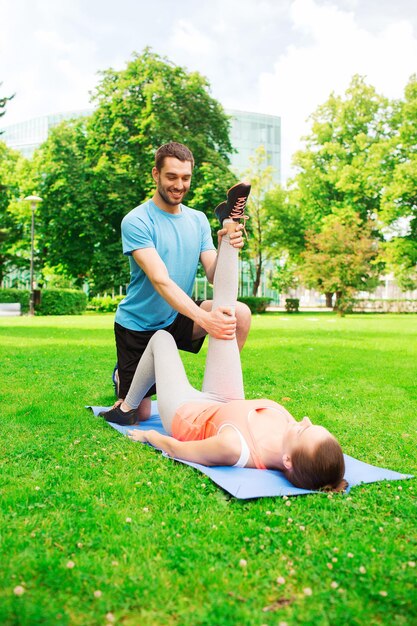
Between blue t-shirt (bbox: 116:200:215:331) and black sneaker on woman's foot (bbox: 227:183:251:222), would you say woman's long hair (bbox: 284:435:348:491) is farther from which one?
blue t-shirt (bbox: 116:200:215:331)

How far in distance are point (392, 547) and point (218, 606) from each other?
90cm

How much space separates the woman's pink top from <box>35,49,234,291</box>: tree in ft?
79.4

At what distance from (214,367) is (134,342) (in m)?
1.23

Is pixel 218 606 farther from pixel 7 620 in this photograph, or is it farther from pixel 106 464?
pixel 106 464

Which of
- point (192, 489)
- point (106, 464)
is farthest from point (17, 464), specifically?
point (192, 489)

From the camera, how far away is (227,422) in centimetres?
342

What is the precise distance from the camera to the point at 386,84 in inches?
1483

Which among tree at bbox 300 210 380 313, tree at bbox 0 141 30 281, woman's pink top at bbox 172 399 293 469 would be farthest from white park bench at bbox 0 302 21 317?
woman's pink top at bbox 172 399 293 469

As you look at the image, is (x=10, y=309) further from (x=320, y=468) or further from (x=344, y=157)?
(x=344, y=157)

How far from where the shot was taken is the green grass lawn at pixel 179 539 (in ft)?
6.58

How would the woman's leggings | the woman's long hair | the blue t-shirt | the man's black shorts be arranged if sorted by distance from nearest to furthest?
1. the woman's long hair
2. the woman's leggings
3. the blue t-shirt
4. the man's black shorts

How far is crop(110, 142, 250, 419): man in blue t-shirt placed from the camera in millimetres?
4480

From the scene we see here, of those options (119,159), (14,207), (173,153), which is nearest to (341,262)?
(119,159)

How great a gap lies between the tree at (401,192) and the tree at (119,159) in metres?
10.5
